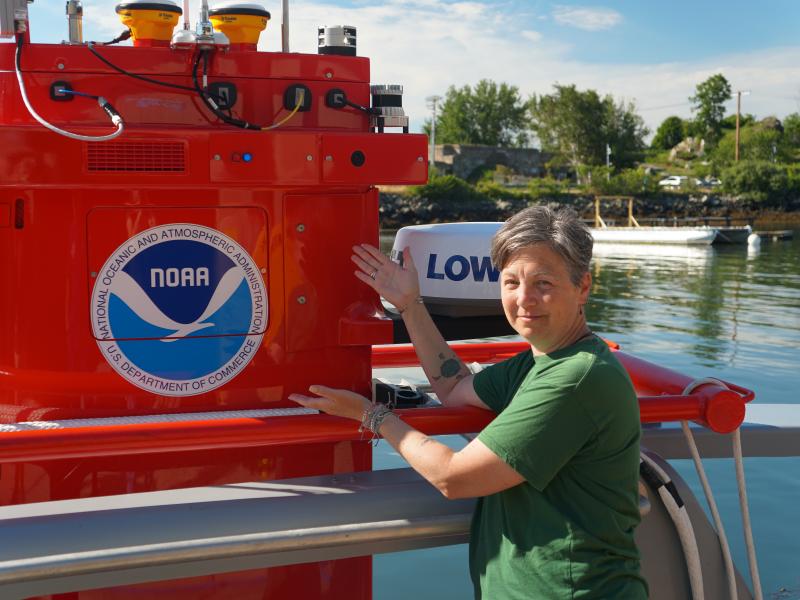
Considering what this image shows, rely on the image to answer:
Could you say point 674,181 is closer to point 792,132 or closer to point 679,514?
point 792,132

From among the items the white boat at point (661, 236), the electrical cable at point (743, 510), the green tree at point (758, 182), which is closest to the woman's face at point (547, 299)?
the electrical cable at point (743, 510)

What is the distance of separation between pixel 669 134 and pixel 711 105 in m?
6.48

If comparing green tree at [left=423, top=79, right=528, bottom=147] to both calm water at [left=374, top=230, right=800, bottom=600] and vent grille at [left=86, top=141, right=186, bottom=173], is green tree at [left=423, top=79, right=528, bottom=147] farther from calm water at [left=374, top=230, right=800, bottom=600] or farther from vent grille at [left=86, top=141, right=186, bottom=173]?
vent grille at [left=86, top=141, right=186, bottom=173]

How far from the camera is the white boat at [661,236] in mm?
32469

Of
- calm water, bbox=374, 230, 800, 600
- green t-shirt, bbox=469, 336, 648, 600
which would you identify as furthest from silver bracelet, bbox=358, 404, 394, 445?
calm water, bbox=374, 230, 800, 600

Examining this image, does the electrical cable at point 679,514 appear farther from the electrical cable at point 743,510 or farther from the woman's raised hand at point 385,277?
the woman's raised hand at point 385,277

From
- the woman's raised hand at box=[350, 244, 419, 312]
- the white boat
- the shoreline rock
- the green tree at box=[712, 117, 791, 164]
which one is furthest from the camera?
the green tree at box=[712, 117, 791, 164]

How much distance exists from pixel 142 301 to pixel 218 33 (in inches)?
28.7

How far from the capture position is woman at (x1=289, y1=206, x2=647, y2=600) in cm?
182

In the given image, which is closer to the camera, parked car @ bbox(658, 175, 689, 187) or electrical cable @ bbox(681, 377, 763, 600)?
electrical cable @ bbox(681, 377, 763, 600)

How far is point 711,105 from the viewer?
244 ft

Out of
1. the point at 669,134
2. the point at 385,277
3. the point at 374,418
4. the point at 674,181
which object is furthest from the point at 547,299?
the point at 669,134

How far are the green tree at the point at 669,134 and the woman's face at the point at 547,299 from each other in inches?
3259

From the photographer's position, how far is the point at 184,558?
2023mm
